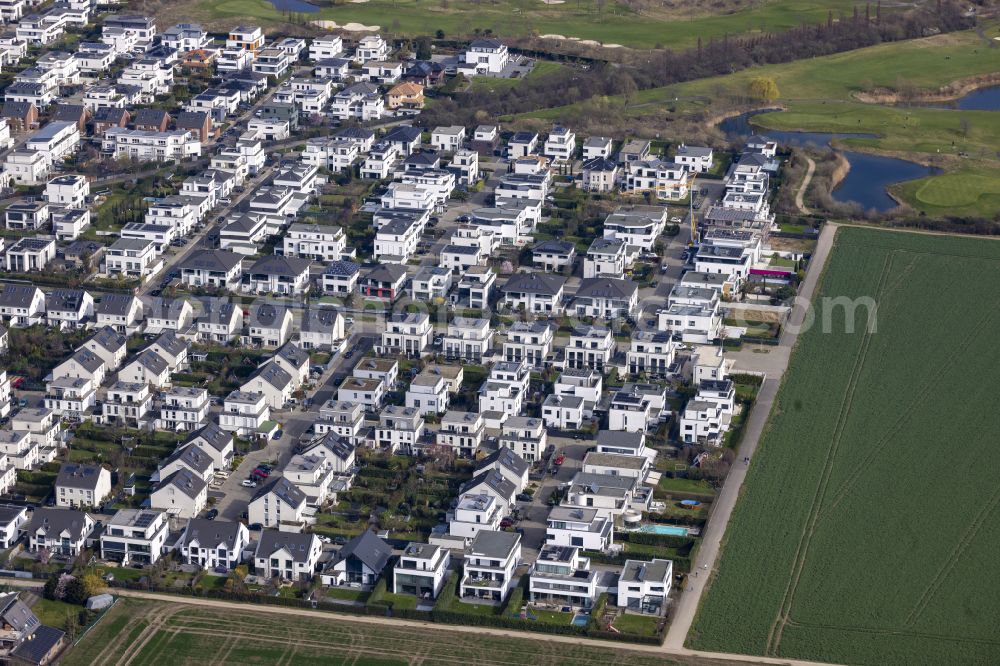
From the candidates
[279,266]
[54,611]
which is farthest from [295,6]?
[54,611]

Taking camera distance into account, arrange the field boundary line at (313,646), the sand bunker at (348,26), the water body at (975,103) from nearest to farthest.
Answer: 1. the field boundary line at (313,646)
2. the water body at (975,103)
3. the sand bunker at (348,26)

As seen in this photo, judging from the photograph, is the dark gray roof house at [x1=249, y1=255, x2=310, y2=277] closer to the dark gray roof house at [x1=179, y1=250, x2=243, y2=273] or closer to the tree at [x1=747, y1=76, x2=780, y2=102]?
the dark gray roof house at [x1=179, y1=250, x2=243, y2=273]

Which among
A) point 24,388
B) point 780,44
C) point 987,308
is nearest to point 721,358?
point 987,308

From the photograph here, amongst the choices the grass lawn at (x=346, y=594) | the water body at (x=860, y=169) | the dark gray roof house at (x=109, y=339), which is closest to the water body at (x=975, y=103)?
the water body at (x=860, y=169)

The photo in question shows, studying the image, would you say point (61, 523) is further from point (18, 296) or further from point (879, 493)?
point (879, 493)

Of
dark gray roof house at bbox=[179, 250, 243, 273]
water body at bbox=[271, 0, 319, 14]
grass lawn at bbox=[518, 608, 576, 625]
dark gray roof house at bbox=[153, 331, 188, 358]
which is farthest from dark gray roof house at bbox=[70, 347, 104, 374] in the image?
water body at bbox=[271, 0, 319, 14]

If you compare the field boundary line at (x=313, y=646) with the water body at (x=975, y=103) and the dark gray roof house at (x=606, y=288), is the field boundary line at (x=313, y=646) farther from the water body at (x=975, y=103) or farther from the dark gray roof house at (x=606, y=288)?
the water body at (x=975, y=103)

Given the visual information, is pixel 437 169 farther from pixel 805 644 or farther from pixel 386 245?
pixel 805 644
